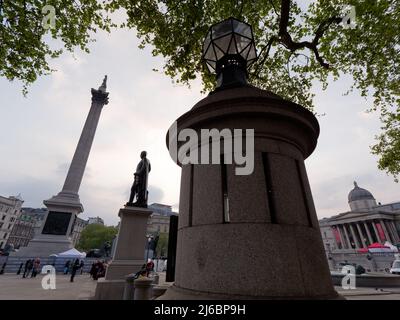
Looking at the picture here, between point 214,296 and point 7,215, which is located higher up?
point 7,215

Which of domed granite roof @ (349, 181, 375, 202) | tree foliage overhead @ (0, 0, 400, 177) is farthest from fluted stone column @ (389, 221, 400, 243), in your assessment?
tree foliage overhead @ (0, 0, 400, 177)

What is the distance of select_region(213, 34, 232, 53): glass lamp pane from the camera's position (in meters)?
4.79

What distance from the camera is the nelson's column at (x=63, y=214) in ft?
79.4


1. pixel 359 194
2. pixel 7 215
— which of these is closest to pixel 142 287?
pixel 7 215

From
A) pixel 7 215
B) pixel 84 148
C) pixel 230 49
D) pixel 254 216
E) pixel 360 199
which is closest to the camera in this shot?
pixel 254 216

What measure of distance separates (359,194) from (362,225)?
43.2 feet

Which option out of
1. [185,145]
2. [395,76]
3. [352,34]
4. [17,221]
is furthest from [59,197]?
[17,221]

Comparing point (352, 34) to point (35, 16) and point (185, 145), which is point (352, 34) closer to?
point (185, 145)

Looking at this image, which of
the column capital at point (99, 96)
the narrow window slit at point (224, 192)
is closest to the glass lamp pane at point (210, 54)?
the narrow window slit at point (224, 192)

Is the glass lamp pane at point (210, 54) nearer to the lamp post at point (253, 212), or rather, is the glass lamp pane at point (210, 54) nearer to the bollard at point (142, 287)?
the lamp post at point (253, 212)

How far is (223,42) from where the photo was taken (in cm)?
486

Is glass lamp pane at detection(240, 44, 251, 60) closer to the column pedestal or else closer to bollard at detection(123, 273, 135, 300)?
bollard at detection(123, 273, 135, 300)

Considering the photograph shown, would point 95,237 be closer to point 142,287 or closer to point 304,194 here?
point 142,287

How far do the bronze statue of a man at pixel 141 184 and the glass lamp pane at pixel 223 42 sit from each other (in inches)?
302
